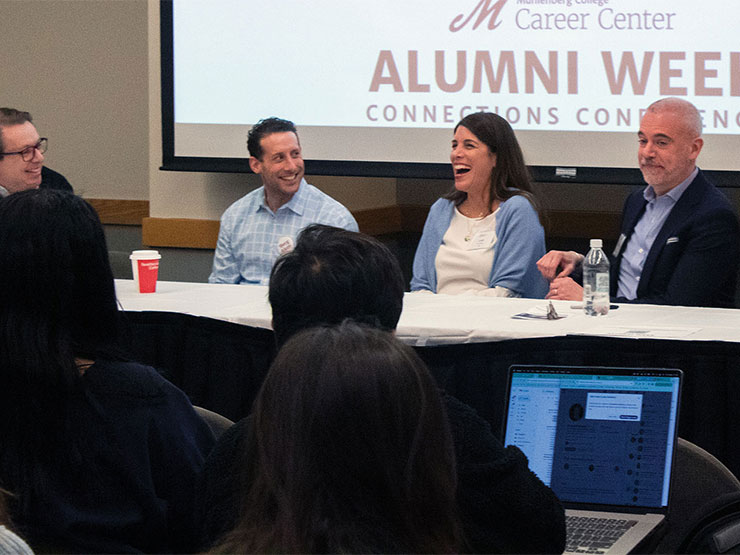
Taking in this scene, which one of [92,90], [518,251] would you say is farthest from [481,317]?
[92,90]

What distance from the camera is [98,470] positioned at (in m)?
1.45

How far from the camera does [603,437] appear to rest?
1.71m

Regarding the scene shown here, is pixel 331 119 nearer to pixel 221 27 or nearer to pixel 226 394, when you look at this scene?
pixel 221 27

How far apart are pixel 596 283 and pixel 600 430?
51.4 inches

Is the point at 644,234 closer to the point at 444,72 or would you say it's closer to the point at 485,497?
the point at 444,72

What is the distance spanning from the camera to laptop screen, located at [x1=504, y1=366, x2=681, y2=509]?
1688mm

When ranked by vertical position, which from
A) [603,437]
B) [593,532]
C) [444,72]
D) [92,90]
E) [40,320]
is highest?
[444,72]

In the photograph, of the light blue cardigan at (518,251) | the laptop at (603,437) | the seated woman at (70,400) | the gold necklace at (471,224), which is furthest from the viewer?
the gold necklace at (471,224)

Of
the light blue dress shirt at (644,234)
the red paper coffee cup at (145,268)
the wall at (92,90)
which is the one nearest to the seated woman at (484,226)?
the light blue dress shirt at (644,234)

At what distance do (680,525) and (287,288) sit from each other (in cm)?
80

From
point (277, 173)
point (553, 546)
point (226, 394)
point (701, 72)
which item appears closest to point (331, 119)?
point (277, 173)

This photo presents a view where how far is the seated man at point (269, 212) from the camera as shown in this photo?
3859 mm

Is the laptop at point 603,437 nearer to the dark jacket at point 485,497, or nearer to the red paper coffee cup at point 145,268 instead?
the dark jacket at point 485,497

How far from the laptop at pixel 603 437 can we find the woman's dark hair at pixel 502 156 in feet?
6.59
